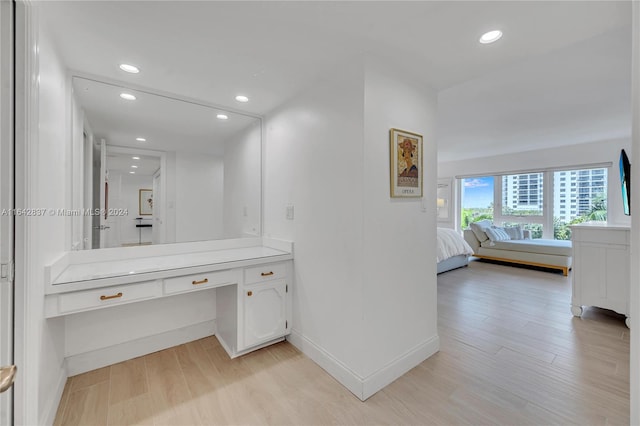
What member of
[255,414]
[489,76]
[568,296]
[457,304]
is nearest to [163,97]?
[255,414]

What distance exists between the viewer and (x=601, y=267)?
287 cm

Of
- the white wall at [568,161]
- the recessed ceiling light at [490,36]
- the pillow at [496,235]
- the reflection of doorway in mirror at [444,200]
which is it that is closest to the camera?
the recessed ceiling light at [490,36]

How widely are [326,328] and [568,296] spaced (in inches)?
141

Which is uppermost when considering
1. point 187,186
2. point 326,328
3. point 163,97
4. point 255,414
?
point 163,97

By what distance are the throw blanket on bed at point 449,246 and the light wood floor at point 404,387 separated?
1841mm

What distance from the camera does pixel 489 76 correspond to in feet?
8.20

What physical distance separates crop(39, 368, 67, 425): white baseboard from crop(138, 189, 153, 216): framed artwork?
1193 mm

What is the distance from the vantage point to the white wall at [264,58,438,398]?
1.84m

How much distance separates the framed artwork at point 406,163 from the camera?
1.95m

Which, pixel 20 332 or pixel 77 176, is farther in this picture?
pixel 77 176

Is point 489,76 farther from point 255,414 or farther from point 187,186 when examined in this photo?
point 255,414

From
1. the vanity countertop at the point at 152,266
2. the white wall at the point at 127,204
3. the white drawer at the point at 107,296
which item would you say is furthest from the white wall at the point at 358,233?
the white wall at the point at 127,204

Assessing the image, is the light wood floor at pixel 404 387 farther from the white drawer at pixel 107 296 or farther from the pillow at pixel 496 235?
the pillow at pixel 496 235

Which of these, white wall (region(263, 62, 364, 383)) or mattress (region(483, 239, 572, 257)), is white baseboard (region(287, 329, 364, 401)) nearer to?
white wall (region(263, 62, 364, 383))
